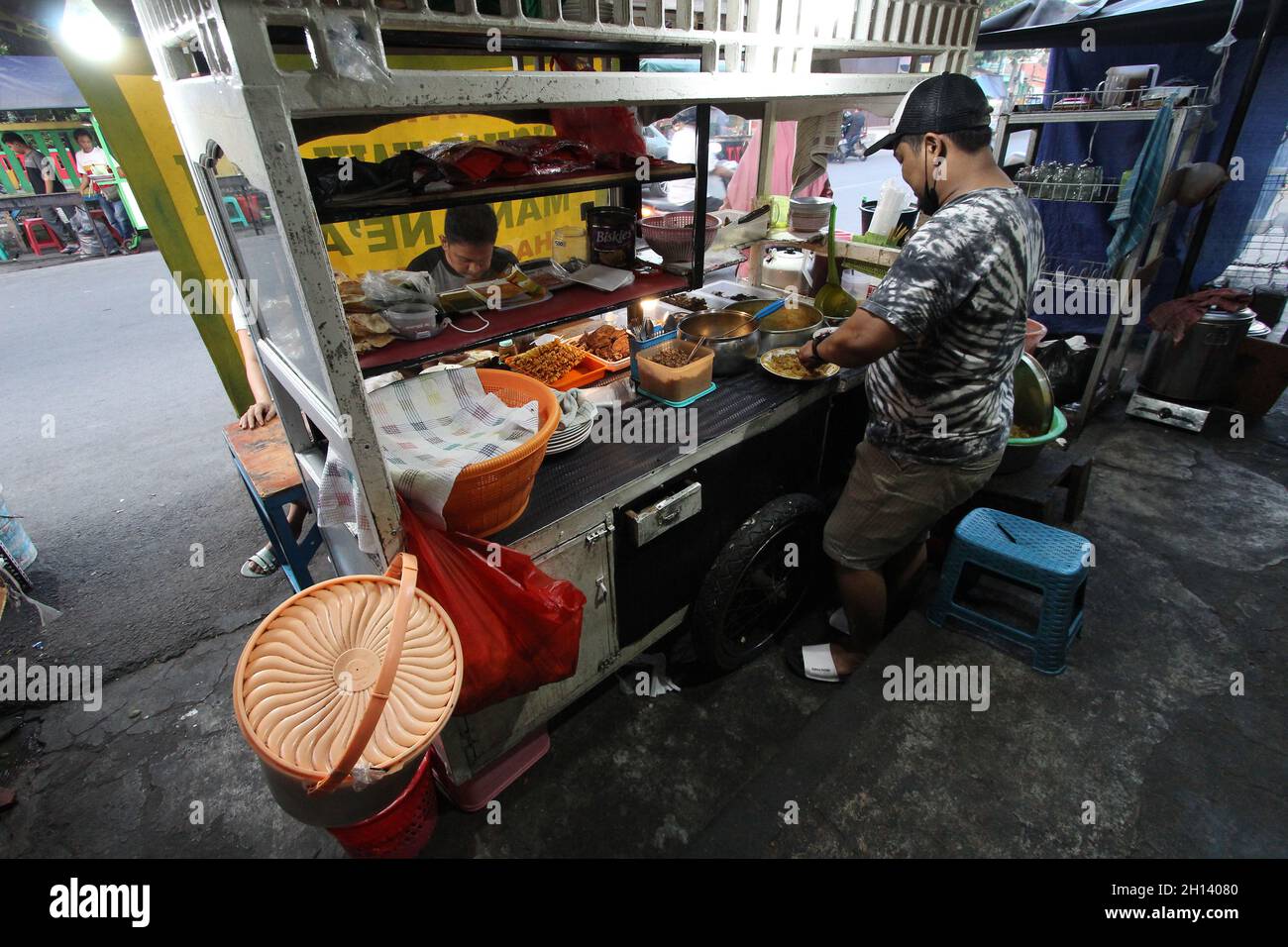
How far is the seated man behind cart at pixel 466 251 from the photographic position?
2.90 meters

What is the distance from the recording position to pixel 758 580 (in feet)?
8.56

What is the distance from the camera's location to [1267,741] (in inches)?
88.9

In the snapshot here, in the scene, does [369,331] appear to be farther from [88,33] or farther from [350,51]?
[88,33]

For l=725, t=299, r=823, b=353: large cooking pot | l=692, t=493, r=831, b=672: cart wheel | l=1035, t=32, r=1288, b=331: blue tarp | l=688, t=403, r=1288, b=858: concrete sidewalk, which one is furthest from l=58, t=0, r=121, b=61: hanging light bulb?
l=1035, t=32, r=1288, b=331: blue tarp

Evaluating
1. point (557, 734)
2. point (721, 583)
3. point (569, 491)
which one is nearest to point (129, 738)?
point (557, 734)

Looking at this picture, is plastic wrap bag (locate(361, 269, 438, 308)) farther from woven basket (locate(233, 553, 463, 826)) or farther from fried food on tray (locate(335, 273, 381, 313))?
woven basket (locate(233, 553, 463, 826))

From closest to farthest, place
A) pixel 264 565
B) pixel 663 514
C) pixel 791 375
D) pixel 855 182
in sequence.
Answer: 1. pixel 663 514
2. pixel 791 375
3. pixel 264 565
4. pixel 855 182

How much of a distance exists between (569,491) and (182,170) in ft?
10.7

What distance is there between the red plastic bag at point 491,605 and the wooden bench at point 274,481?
125cm

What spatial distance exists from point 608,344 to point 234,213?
1.41 m

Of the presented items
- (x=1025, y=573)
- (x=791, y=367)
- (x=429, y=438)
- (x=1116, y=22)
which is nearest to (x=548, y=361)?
(x=429, y=438)

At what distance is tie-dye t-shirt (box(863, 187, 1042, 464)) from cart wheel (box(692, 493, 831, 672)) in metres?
0.52

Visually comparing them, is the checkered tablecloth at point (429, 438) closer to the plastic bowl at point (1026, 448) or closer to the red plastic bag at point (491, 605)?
the red plastic bag at point (491, 605)

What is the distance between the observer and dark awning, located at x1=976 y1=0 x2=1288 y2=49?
13.6 feet
